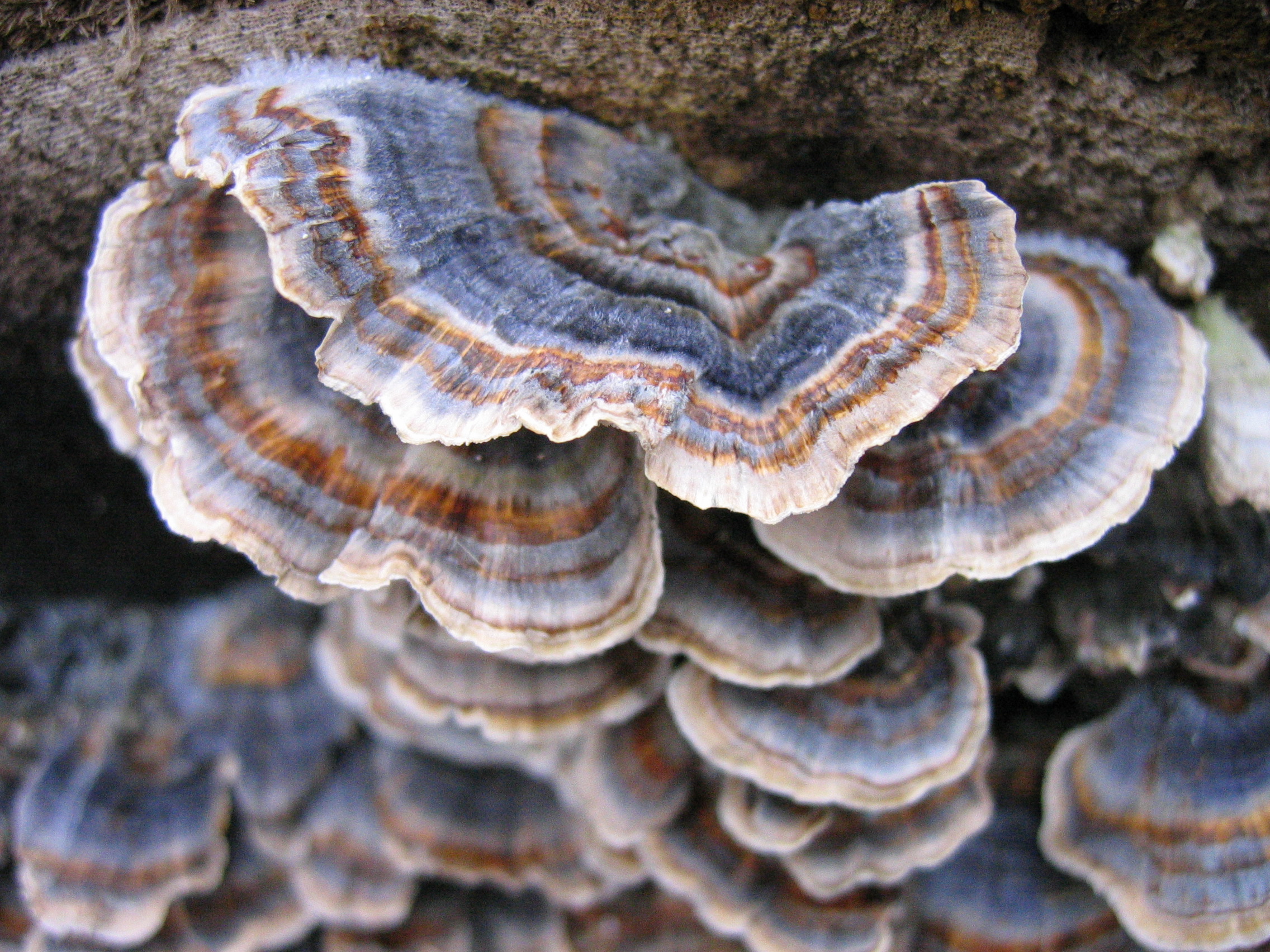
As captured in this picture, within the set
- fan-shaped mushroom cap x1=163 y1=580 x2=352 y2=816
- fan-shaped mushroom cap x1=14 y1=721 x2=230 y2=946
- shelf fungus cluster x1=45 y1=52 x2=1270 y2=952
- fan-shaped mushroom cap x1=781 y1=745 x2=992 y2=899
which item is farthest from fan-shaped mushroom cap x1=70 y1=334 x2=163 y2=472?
fan-shaped mushroom cap x1=781 y1=745 x2=992 y2=899

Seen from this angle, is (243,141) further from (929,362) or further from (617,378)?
(929,362)

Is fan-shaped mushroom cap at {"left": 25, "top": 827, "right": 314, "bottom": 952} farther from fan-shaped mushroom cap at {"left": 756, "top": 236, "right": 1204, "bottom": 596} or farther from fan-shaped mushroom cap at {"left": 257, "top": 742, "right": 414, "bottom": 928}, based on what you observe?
fan-shaped mushroom cap at {"left": 756, "top": 236, "right": 1204, "bottom": 596}

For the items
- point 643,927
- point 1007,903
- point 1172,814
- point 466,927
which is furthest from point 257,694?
point 1172,814

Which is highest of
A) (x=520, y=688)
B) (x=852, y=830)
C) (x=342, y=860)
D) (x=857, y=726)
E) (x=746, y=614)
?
(x=746, y=614)

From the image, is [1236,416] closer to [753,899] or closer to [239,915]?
[753,899]

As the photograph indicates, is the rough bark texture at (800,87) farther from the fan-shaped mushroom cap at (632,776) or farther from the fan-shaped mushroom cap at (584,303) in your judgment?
the fan-shaped mushroom cap at (632,776)

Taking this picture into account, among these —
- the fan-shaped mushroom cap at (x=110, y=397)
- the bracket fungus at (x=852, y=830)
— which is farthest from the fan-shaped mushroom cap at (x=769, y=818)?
the fan-shaped mushroom cap at (x=110, y=397)
